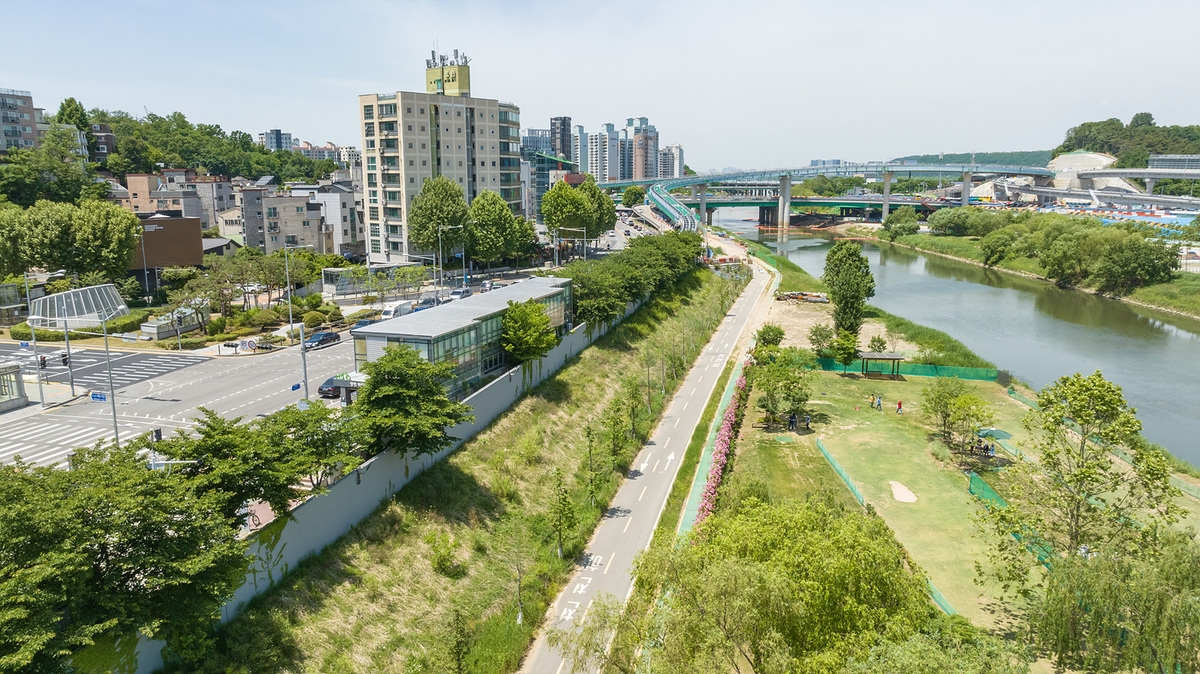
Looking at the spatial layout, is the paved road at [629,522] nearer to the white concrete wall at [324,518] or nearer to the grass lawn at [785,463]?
the grass lawn at [785,463]

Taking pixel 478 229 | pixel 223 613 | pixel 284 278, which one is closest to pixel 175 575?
pixel 223 613

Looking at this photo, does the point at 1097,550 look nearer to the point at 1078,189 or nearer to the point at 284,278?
the point at 284,278

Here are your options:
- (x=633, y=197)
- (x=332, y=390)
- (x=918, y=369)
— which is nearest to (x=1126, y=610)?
(x=332, y=390)

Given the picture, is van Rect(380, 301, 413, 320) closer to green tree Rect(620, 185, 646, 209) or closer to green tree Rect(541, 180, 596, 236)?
green tree Rect(541, 180, 596, 236)

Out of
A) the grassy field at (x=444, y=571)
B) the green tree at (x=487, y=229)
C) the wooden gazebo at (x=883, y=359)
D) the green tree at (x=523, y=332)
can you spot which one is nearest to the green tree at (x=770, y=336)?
the wooden gazebo at (x=883, y=359)

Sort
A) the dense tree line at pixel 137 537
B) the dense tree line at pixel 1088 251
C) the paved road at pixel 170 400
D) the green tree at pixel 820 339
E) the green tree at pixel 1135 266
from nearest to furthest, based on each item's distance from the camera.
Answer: the dense tree line at pixel 137 537, the paved road at pixel 170 400, the green tree at pixel 820 339, the green tree at pixel 1135 266, the dense tree line at pixel 1088 251

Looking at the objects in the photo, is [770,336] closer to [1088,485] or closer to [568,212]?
[1088,485]

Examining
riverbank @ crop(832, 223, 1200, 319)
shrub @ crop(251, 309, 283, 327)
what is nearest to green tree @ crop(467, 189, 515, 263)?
shrub @ crop(251, 309, 283, 327)
